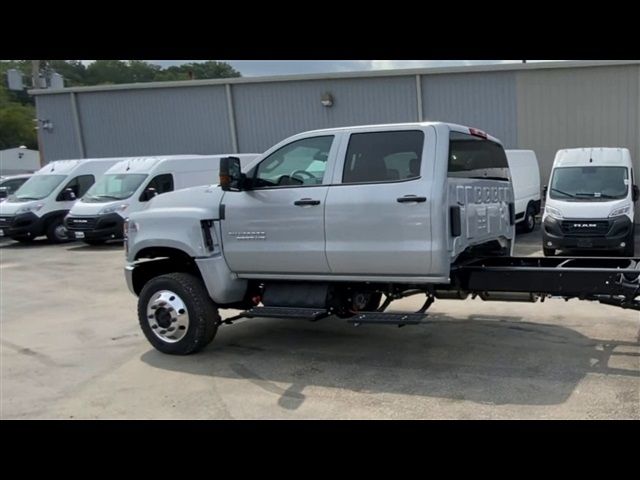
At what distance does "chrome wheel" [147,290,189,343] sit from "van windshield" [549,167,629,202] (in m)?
8.55

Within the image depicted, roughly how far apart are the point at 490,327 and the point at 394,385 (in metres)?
2.04

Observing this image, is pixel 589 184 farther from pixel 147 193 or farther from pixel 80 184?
pixel 80 184

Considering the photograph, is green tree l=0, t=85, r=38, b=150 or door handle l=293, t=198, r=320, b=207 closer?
door handle l=293, t=198, r=320, b=207

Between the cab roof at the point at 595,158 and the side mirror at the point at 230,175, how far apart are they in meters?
8.94

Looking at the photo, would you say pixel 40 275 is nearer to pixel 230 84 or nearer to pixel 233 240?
pixel 233 240

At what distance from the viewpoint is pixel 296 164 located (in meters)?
5.62

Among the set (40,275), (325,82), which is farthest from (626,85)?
(40,275)

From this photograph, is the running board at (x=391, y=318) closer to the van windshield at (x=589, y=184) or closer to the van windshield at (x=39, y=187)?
the van windshield at (x=589, y=184)

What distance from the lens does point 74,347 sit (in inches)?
258

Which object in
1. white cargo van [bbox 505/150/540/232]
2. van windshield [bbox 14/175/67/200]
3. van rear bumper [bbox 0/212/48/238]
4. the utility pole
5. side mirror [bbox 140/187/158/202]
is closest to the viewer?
white cargo van [bbox 505/150/540/232]

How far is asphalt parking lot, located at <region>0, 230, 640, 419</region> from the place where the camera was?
450cm

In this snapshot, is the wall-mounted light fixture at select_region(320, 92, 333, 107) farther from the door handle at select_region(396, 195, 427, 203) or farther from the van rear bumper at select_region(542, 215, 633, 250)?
the door handle at select_region(396, 195, 427, 203)

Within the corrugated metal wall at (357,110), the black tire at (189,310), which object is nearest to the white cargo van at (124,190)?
the corrugated metal wall at (357,110)

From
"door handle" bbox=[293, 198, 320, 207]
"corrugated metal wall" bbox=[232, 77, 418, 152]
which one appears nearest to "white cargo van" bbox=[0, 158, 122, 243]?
"corrugated metal wall" bbox=[232, 77, 418, 152]
